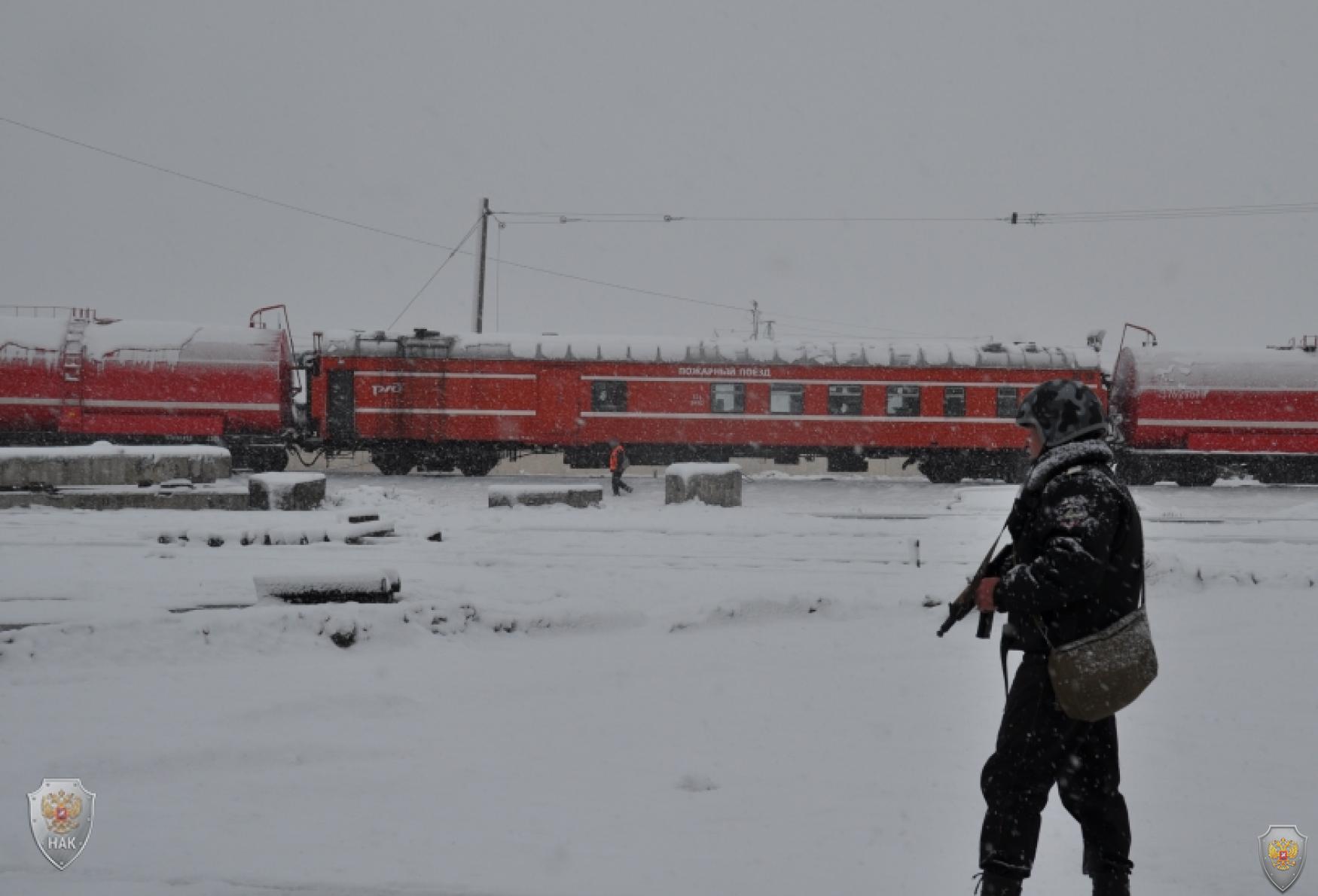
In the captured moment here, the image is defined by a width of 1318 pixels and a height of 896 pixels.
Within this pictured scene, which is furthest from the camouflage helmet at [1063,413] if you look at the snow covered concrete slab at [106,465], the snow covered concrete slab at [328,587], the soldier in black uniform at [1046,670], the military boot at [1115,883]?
the snow covered concrete slab at [106,465]

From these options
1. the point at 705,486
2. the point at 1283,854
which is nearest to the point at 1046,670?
the point at 1283,854

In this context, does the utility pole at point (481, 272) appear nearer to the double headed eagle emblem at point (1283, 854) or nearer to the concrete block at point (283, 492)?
the concrete block at point (283, 492)

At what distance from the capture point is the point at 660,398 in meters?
26.1

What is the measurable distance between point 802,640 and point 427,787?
12.5 ft

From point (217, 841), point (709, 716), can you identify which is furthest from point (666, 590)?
point (217, 841)

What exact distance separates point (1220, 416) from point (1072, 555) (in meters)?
25.8

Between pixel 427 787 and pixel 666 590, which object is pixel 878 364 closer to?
pixel 666 590

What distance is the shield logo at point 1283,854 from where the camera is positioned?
3.77 m

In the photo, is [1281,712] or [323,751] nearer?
[323,751]

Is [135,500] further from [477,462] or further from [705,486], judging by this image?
[477,462]

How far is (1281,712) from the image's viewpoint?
19.7 ft

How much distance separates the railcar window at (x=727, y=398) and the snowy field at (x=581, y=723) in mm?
15246

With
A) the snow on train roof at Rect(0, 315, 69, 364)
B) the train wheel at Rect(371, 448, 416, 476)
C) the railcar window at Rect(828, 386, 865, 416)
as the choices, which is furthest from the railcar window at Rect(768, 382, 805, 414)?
the snow on train roof at Rect(0, 315, 69, 364)

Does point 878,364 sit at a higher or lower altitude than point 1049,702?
higher
